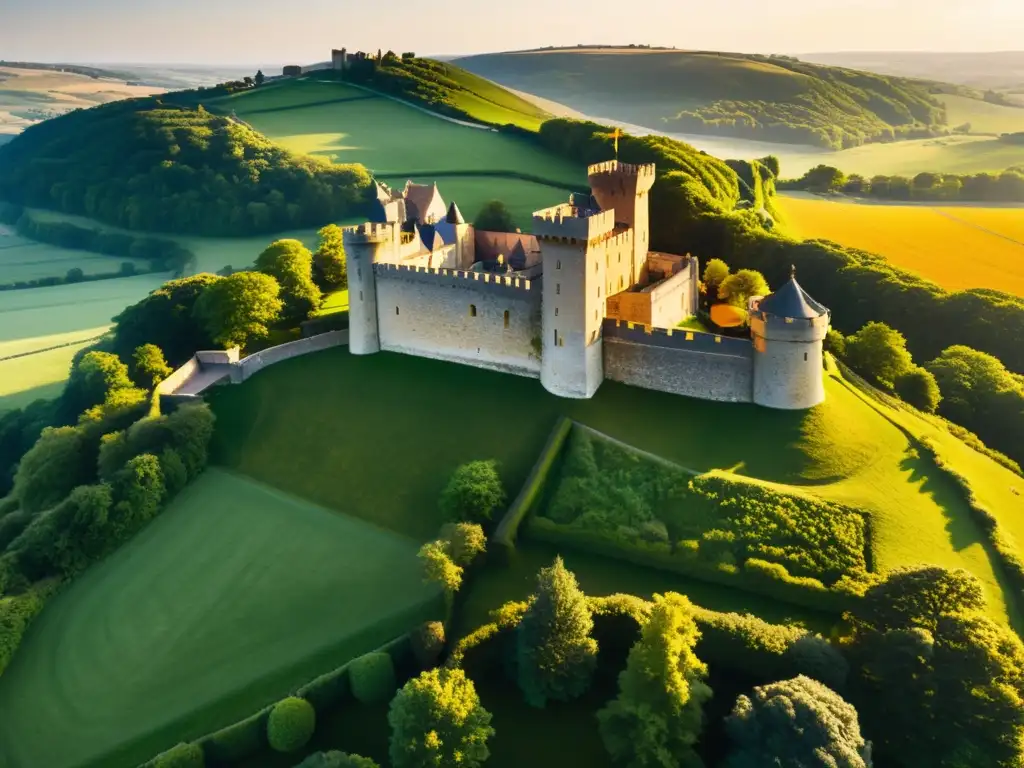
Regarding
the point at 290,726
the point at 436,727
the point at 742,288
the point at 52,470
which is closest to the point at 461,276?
the point at 742,288

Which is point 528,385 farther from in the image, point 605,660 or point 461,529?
point 605,660

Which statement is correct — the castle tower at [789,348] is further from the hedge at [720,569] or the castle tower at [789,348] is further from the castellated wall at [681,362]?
the hedge at [720,569]

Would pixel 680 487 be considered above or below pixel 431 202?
below

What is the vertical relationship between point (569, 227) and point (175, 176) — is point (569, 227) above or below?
above

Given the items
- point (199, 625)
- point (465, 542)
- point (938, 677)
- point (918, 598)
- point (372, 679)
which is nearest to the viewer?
point (938, 677)

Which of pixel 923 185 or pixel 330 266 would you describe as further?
pixel 923 185

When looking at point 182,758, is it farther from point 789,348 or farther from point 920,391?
A: point 920,391

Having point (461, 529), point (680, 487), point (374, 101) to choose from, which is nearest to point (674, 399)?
point (680, 487)

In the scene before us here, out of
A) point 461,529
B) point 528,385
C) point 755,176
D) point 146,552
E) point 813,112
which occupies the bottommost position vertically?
point 146,552
